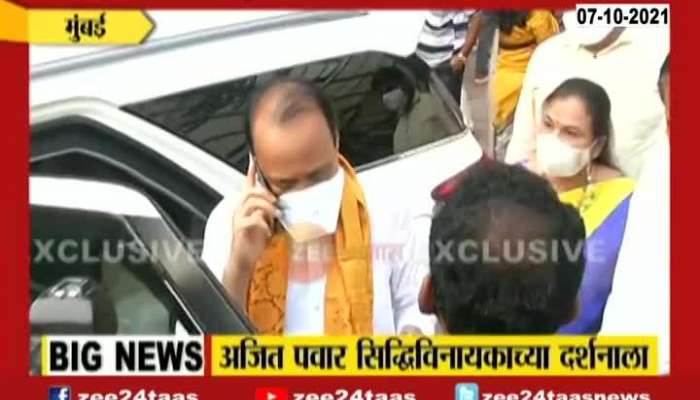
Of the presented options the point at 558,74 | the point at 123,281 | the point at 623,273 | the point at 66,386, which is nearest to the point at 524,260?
the point at 623,273

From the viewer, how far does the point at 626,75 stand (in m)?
3.04

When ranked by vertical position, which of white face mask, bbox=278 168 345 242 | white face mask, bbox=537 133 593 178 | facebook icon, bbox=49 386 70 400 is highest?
white face mask, bbox=537 133 593 178

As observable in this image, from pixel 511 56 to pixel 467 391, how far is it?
2.84 ft

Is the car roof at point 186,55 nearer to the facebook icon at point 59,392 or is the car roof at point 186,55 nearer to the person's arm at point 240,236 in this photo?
the person's arm at point 240,236

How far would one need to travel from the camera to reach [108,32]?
3.01 metres

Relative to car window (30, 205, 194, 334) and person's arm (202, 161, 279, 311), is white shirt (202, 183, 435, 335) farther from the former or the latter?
car window (30, 205, 194, 334)

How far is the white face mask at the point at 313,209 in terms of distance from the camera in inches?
120

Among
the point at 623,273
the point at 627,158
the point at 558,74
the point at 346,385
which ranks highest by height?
the point at 558,74

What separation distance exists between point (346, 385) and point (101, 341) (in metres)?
0.64

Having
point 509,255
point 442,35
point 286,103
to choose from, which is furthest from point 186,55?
point 509,255

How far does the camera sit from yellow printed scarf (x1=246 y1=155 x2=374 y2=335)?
3.04 metres

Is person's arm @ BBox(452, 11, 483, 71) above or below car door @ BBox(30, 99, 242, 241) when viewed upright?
above

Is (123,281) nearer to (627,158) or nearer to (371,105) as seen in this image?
(371,105)

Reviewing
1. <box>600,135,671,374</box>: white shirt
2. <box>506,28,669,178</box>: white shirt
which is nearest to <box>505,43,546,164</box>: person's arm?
<box>506,28,669,178</box>: white shirt
